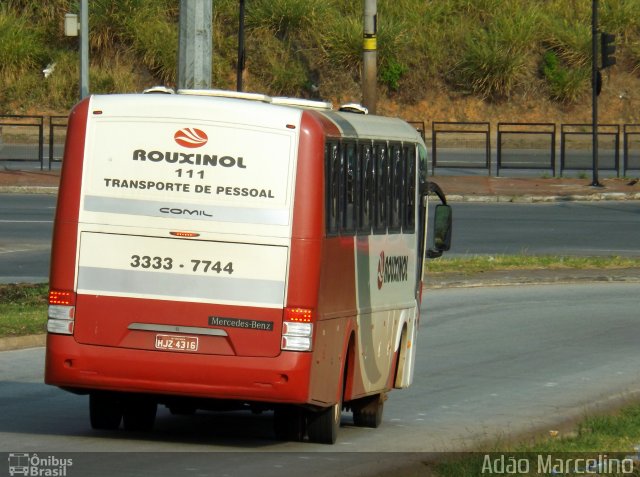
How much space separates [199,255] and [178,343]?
0.63 meters

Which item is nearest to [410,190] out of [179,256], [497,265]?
[179,256]

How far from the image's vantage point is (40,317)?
56.9 feet

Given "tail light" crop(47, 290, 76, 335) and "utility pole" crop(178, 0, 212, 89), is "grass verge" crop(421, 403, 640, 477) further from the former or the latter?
"utility pole" crop(178, 0, 212, 89)

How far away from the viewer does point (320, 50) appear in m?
56.9

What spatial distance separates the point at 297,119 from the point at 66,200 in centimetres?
174

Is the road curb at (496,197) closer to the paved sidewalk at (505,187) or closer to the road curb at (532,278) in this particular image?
the paved sidewalk at (505,187)

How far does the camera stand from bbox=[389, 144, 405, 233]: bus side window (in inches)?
478

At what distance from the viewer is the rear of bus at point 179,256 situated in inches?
402

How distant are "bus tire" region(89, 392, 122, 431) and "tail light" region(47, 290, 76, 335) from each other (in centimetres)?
95

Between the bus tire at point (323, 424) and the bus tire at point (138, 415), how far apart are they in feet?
4.12

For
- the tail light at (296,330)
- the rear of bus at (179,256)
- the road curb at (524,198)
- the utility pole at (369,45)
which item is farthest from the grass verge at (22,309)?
the road curb at (524,198)

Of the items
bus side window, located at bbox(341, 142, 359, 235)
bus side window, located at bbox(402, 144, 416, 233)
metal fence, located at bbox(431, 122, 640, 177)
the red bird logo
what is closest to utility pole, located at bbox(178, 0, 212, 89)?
bus side window, located at bbox(402, 144, 416, 233)

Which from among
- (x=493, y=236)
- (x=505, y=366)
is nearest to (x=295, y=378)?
(x=505, y=366)

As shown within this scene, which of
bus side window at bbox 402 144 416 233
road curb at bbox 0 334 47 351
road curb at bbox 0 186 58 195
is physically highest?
bus side window at bbox 402 144 416 233
